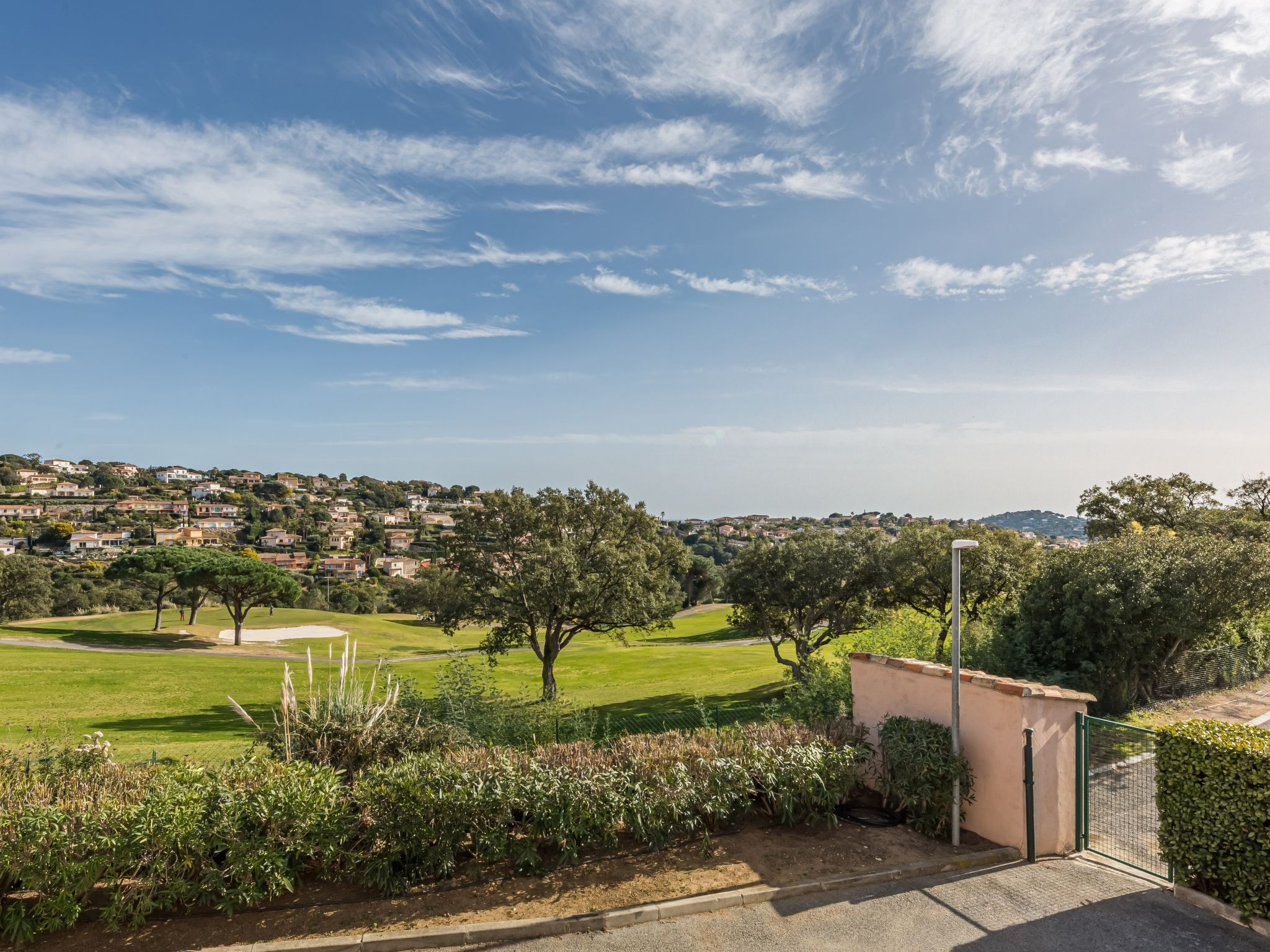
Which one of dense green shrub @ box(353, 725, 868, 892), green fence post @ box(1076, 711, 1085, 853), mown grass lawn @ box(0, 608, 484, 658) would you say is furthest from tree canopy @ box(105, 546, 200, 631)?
green fence post @ box(1076, 711, 1085, 853)

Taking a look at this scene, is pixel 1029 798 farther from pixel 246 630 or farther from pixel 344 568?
pixel 344 568

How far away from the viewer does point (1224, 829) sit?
626cm

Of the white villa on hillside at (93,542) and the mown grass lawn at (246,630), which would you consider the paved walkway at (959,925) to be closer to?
the mown grass lawn at (246,630)

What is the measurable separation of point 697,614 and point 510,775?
64.7 metres

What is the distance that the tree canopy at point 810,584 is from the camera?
25188 millimetres

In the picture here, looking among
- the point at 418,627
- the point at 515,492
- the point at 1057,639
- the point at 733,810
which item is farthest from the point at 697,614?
the point at 733,810

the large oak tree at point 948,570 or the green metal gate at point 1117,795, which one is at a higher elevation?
the large oak tree at point 948,570

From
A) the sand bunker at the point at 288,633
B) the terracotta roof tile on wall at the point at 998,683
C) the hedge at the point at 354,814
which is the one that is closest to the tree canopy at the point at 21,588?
the sand bunker at the point at 288,633

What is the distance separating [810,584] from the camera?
990 inches

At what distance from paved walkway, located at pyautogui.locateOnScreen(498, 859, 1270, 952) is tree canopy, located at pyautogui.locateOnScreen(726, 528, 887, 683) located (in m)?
18.1

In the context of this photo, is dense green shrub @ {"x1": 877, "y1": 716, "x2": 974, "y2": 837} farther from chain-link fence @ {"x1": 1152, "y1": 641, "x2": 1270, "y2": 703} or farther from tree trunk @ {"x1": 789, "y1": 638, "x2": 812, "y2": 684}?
tree trunk @ {"x1": 789, "y1": 638, "x2": 812, "y2": 684}

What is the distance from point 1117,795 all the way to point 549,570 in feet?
52.6

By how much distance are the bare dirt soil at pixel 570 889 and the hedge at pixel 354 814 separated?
165 millimetres

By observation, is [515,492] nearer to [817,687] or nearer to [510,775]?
[817,687]
